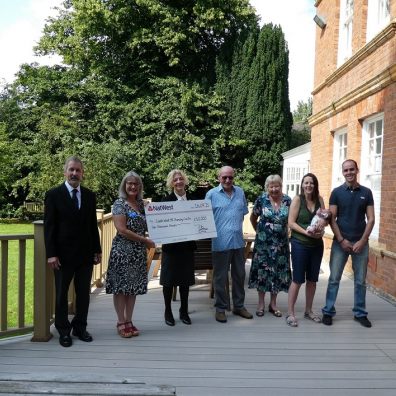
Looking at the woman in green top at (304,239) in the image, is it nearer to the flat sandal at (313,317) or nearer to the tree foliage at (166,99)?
the flat sandal at (313,317)

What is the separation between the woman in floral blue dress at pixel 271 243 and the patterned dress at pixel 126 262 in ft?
4.87

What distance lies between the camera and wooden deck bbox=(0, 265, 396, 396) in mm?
3492

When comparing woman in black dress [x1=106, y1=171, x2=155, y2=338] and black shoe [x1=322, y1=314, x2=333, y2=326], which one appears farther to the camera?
black shoe [x1=322, y1=314, x2=333, y2=326]

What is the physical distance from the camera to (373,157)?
26.3 feet

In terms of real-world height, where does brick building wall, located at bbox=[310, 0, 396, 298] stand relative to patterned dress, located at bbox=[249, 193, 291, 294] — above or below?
above

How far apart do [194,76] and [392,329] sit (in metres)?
19.1

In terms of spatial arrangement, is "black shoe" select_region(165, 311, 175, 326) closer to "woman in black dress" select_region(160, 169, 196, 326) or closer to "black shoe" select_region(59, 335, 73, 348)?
"woman in black dress" select_region(160, 169, 196, 326)

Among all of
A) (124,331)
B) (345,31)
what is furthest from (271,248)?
(345,31)

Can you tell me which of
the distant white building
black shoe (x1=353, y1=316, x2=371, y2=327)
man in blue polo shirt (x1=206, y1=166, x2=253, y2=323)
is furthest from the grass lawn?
the distant white building

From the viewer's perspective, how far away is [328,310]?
5148 mm

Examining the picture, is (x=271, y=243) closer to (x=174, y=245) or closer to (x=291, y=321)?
(x=291, y=321)

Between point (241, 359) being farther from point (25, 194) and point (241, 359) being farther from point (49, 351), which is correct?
point (25, 194)

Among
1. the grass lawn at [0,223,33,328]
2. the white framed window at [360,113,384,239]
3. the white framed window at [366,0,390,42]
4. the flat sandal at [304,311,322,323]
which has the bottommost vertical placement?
the grass lawn at [0,223,33,328]

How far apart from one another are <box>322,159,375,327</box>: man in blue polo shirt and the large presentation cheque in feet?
4.49
